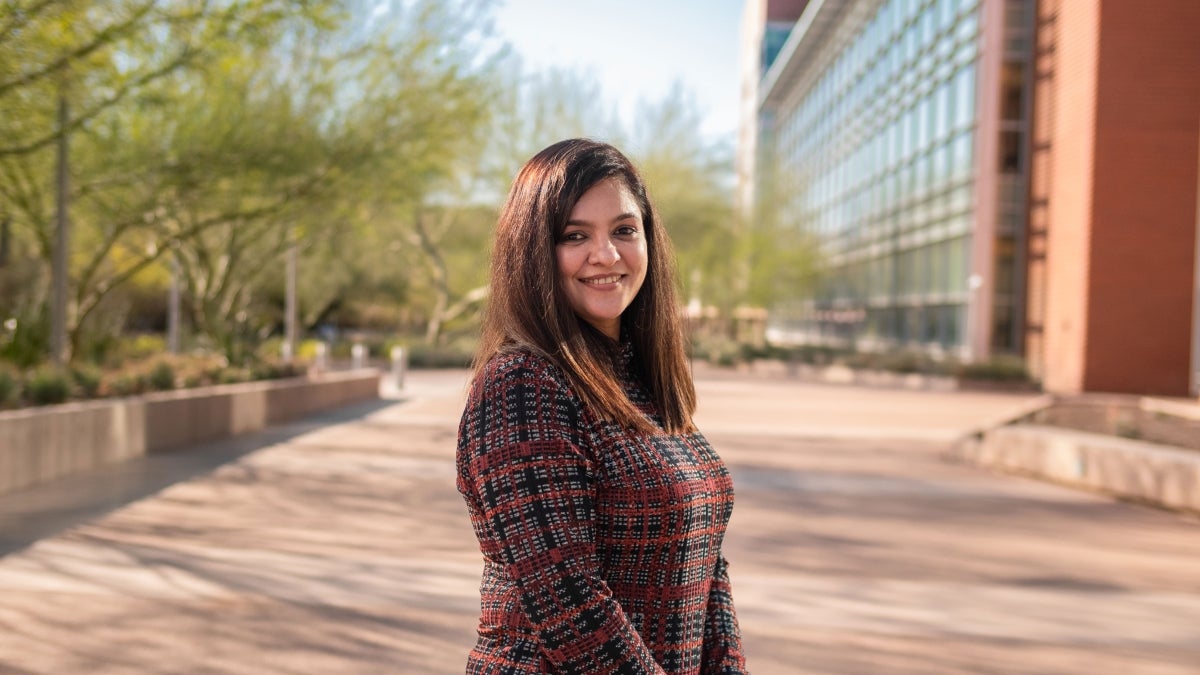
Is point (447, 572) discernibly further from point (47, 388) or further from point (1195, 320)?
point (1195, 320)

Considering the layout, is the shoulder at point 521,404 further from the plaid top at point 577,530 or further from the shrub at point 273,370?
the shrub at point 273,370

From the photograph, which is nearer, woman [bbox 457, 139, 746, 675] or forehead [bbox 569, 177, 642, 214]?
woman [bbox 457, 139, 746, 675]

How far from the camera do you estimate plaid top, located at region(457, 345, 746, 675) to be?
75.9 inches

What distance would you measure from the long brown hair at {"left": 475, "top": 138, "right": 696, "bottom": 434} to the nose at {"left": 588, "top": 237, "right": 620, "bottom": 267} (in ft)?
0.22

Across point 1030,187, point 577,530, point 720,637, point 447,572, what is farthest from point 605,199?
point 1030,187

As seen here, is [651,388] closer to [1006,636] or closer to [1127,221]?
[1006,636]

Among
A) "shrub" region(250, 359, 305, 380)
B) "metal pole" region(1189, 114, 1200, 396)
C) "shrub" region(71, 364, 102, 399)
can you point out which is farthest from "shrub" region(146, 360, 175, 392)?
"metal pole" region(1189, 114, 1200, 396)

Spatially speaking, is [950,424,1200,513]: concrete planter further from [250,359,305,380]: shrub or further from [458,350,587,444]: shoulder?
[250,359,305,380]: shrub

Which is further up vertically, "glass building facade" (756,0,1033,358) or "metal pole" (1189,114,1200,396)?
"glass building facade" (756,0,1033,358)

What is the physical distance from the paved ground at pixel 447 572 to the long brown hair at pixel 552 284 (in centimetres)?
321

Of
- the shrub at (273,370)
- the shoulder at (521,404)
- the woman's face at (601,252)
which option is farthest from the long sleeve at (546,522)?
the shrub at (273,370)

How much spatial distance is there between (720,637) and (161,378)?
551 inches

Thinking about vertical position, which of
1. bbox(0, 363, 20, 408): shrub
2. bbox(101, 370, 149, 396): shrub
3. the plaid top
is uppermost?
the plaid top

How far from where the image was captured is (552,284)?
84.9 inches
